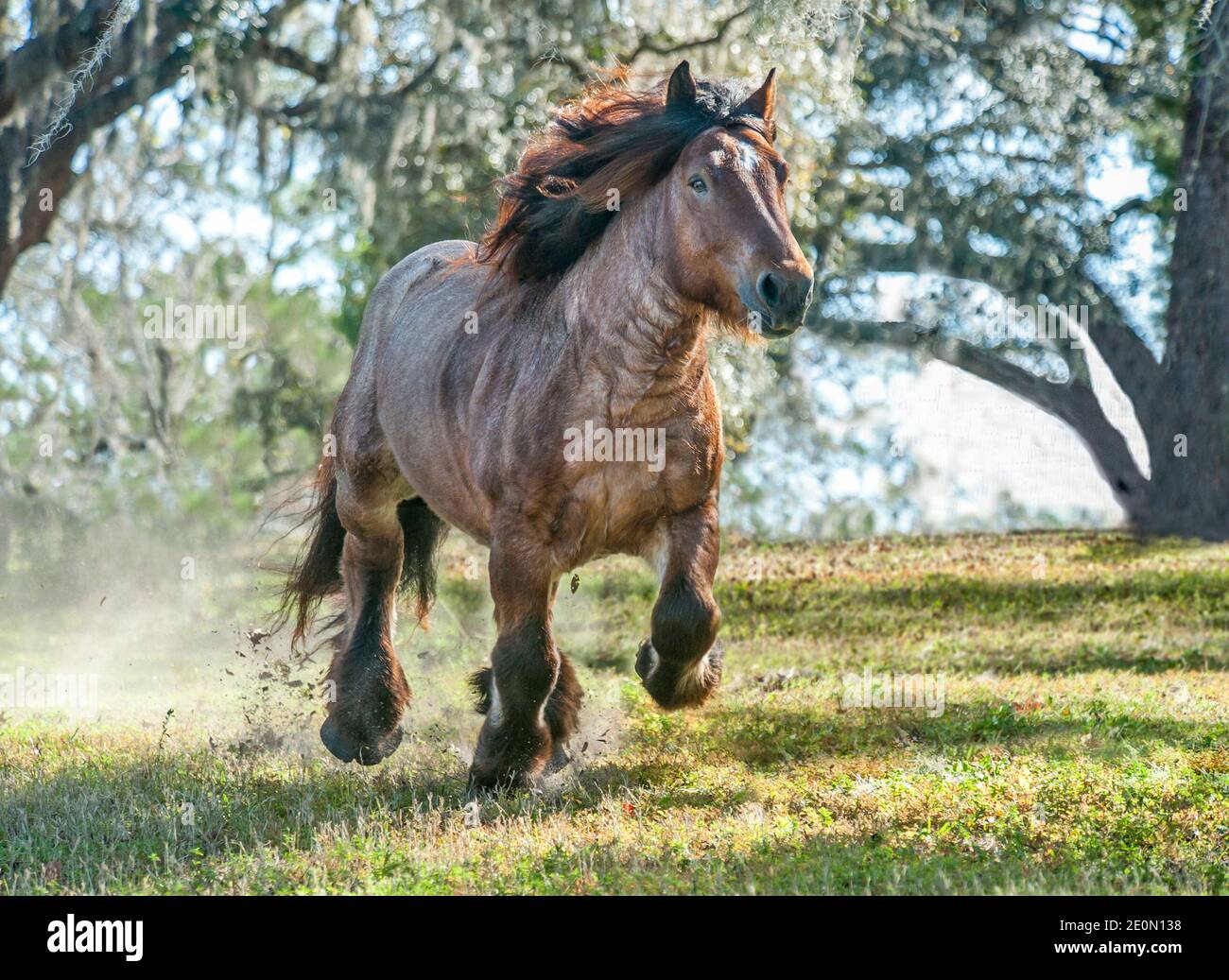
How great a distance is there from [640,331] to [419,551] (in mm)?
3012

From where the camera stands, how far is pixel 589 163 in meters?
6.41

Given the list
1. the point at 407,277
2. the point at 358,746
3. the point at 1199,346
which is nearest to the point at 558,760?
the point at 358,746

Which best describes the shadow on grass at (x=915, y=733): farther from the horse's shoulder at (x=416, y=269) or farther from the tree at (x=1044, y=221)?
the tree at (x=1044, y=221)

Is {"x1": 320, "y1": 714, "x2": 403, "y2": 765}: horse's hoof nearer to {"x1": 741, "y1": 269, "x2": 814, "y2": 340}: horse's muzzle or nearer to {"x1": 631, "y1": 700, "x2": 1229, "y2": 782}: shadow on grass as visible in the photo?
{"x1": 631, "y1": 700, "x2": 1229, "y2": 782}: shadow on grass

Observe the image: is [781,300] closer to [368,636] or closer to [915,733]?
[915,733]

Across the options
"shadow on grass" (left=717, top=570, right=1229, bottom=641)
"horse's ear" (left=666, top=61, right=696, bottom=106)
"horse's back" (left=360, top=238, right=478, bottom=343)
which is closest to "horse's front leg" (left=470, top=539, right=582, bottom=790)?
"horse's ear" (left=666, top=61, right=696, bottom=106)

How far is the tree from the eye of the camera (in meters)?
17.3

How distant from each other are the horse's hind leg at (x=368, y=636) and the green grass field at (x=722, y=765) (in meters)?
0.18

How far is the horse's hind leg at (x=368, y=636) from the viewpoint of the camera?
7.65 metres

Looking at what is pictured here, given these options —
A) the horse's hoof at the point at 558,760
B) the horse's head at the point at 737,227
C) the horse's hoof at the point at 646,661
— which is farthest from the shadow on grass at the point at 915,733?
the horse's head at the point at 737,227

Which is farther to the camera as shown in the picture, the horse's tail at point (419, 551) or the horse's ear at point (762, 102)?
the horse's tail at point (419, 551)
